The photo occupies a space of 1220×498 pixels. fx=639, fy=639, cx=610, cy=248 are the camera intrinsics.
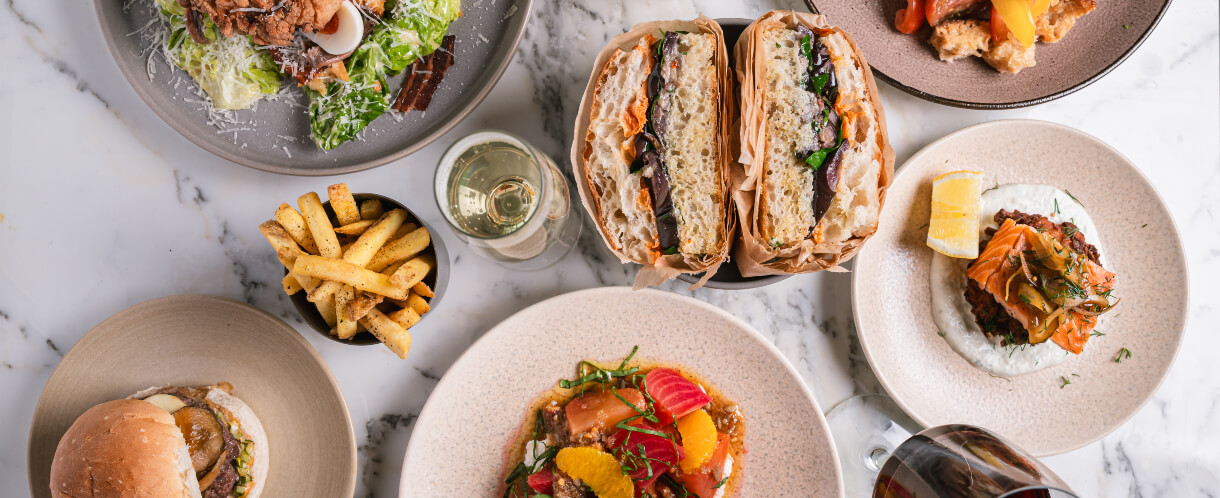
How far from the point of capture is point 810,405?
7.66ft

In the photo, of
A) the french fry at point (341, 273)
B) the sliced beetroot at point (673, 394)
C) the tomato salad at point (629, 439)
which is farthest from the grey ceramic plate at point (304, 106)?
the sliced beetroot at point (673, 394)

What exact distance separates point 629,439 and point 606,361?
0.29m

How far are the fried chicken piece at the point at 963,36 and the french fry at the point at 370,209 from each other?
2.12 meters

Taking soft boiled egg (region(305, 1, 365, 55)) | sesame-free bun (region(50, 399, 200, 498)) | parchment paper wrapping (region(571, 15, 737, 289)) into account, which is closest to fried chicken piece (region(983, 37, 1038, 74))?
parchment paper wrapping (region(571, 15, 737, 289))

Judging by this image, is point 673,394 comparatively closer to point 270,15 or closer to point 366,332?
point 366,332

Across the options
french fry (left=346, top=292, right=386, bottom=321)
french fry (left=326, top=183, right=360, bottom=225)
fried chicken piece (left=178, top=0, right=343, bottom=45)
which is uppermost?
fried chicken piece (left=178, top=0, right=343, bottom=45)

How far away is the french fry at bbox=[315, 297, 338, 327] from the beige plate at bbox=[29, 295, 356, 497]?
0.69ft

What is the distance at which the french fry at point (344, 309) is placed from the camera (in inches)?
81.6

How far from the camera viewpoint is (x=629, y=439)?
2.26m

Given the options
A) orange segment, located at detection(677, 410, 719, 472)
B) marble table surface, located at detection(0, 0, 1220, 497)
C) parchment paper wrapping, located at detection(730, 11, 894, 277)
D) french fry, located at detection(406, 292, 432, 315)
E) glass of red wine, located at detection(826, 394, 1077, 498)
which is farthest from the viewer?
marble table surface, located at detection(0, 0, 1220, 497)

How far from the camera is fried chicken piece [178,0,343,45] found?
6.67 feet

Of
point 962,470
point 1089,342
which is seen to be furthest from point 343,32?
point 1089,342

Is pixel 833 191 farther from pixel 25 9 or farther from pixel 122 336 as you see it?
pixel 25 9

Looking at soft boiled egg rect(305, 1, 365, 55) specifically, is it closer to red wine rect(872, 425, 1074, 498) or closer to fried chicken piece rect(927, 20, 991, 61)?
fried chicken piece rect(927, 20, 991, 61)
